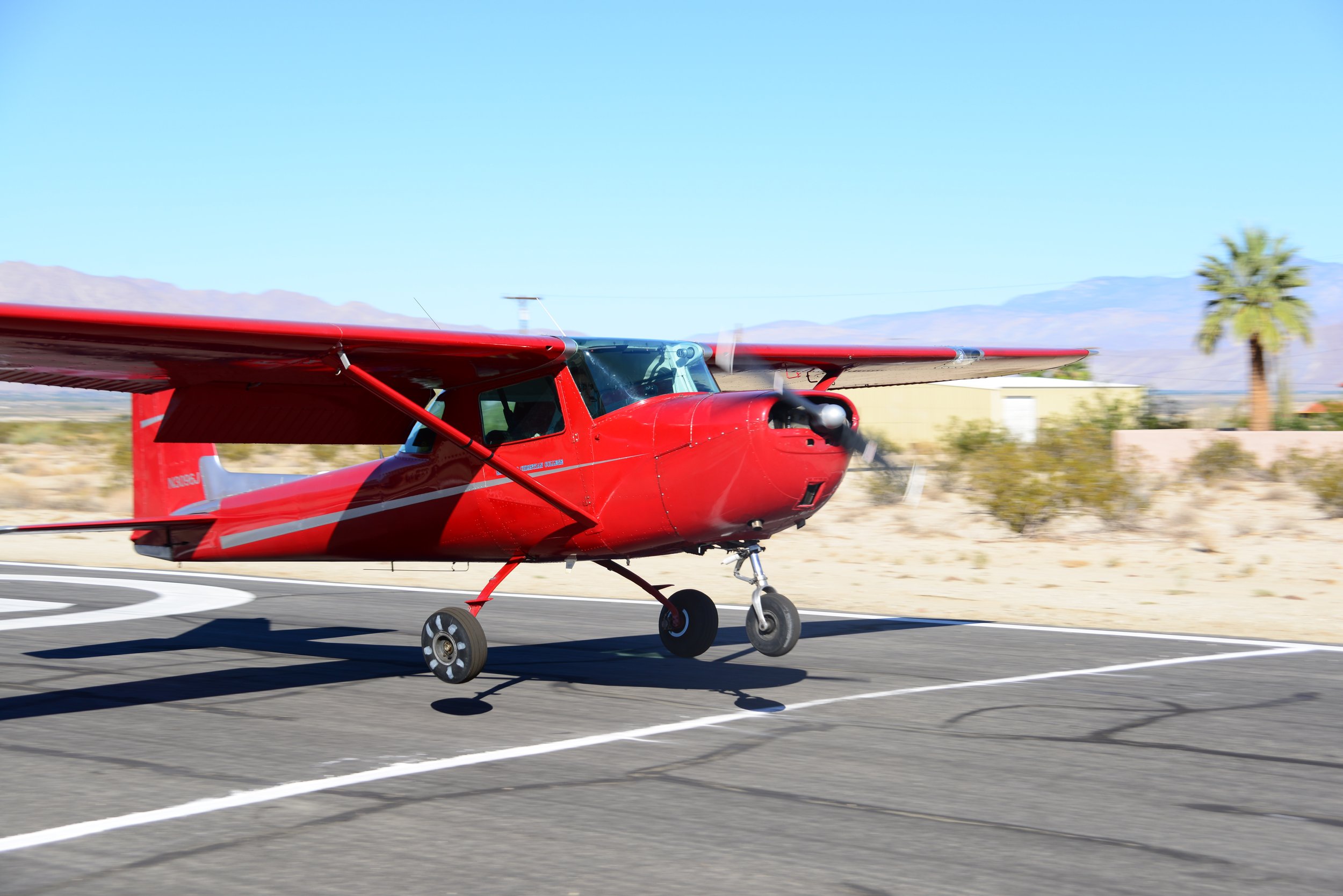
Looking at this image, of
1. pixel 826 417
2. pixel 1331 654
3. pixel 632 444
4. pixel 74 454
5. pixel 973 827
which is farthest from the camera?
pixel 74 454

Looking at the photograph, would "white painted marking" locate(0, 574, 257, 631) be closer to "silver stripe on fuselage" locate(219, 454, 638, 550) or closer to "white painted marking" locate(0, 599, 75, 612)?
"white painted marking" locate(0, 599, 75, 612)

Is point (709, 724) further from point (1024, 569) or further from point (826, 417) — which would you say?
point (1024, 569)

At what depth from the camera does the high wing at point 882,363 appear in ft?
41.5

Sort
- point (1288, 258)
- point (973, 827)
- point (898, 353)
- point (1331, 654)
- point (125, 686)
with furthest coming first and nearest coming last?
point (1288, 258)
point (898, 353)
point (1331, 654)
point (125, 686)
point (973, 827)

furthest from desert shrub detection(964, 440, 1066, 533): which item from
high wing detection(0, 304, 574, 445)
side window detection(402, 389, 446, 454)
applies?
side window detection(402, 389, 446, 454)

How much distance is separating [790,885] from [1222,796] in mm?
3003

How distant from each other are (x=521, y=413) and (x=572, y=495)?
37.5 inches

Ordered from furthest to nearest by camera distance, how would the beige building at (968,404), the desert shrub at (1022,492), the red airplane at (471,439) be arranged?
the beige building at (968,404) → the desert shrub at (1022,492) → the red airplane at (471,439)

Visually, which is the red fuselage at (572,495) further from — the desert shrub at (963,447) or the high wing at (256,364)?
the desert shrub at (963,447)

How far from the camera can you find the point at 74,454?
2191 inches

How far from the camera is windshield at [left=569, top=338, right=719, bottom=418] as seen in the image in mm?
9805

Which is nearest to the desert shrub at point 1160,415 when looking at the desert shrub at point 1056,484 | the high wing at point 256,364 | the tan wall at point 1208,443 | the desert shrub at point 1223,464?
the tan wall at point 1208,443

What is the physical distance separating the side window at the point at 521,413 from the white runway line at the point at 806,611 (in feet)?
8.66

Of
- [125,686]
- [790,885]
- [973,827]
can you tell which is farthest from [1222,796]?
[125,686]
